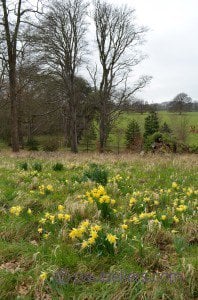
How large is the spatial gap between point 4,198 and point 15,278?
283 centimetres

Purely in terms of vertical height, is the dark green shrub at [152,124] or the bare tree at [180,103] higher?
the bare tree at [180,103]

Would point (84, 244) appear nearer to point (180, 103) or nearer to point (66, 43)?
point (66, 43)

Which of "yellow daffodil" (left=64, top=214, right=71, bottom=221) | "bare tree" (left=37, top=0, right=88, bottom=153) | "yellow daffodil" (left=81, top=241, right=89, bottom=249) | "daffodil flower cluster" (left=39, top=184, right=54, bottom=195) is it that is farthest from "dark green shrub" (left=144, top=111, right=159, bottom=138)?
"yellow daffodil" (left=81, top=241, right=89, bottom=249)

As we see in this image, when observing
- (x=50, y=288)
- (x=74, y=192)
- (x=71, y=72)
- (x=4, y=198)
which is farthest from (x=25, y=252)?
(x=71, y=72)

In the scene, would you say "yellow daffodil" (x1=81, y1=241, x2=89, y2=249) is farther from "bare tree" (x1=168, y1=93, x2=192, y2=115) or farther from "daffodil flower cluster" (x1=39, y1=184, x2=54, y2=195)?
"bare tree" (x1=168, y1=93, x2=192, y2=115)

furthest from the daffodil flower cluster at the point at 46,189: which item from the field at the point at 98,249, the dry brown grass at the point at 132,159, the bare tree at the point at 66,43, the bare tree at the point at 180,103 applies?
the bare tree at the point at 180,103

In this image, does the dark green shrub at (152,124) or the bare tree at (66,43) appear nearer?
the bare tree at (66,43)

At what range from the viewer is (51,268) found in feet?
10.5

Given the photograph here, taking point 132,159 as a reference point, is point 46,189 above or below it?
above

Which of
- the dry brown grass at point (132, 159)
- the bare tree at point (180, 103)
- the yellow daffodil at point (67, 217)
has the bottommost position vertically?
the dry brown grass at point (132, 159)

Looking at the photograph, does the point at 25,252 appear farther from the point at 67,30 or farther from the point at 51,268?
the point at 67,30

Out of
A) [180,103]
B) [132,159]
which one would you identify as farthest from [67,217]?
[180,103]

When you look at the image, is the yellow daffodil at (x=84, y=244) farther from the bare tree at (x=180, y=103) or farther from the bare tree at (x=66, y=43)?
the bare tree at (x=180, y=103)

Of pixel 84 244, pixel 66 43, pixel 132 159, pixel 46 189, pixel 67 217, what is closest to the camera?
pixel 84 244
